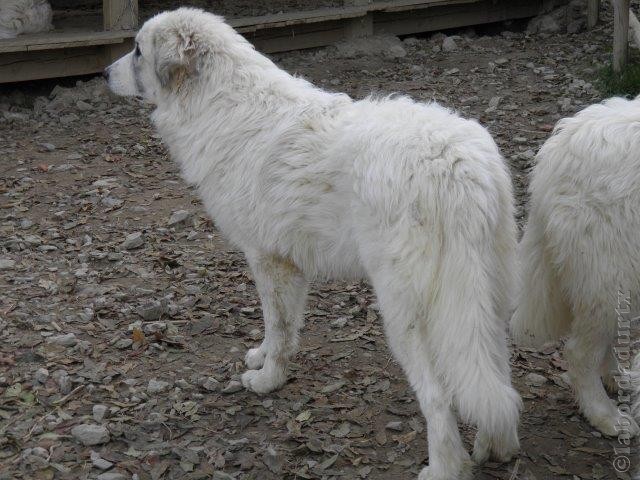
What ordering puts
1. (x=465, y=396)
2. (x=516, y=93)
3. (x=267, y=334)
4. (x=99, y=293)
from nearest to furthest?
(x=465, y=396) < (x=267, y=334) < (x=99, y=293) < (x=516, y=93)

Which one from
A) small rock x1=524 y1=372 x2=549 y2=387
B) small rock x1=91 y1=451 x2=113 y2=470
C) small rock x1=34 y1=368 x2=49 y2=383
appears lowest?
small rock x1=524 y1=372 x2=549 y2=387

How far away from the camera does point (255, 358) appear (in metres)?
4.48

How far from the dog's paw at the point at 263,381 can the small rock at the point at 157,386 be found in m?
0.41

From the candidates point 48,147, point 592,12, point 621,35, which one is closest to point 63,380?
point 48,147

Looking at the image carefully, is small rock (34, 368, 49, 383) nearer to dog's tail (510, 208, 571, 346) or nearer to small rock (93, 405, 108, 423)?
small rock (93, 405, 108, 423)

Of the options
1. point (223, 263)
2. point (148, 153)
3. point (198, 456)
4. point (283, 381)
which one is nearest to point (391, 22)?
point (148, 153)

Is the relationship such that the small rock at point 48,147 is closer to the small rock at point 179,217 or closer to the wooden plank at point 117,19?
the wooden plank at point 117,19

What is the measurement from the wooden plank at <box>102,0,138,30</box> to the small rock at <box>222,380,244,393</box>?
5.78 m

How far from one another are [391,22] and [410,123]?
7791mm

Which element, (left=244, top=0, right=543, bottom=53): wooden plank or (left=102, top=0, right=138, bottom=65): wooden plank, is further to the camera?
(left=244, top=0, right=543, bottom=53): wooden plank

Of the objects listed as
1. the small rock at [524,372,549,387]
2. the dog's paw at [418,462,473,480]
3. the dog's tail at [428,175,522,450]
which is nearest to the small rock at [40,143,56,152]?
the small rock at [524,372,549,387]

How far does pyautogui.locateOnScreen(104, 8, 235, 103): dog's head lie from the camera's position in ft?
14.0

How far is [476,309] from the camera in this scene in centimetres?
318

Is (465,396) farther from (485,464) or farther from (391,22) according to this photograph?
(391,22)
